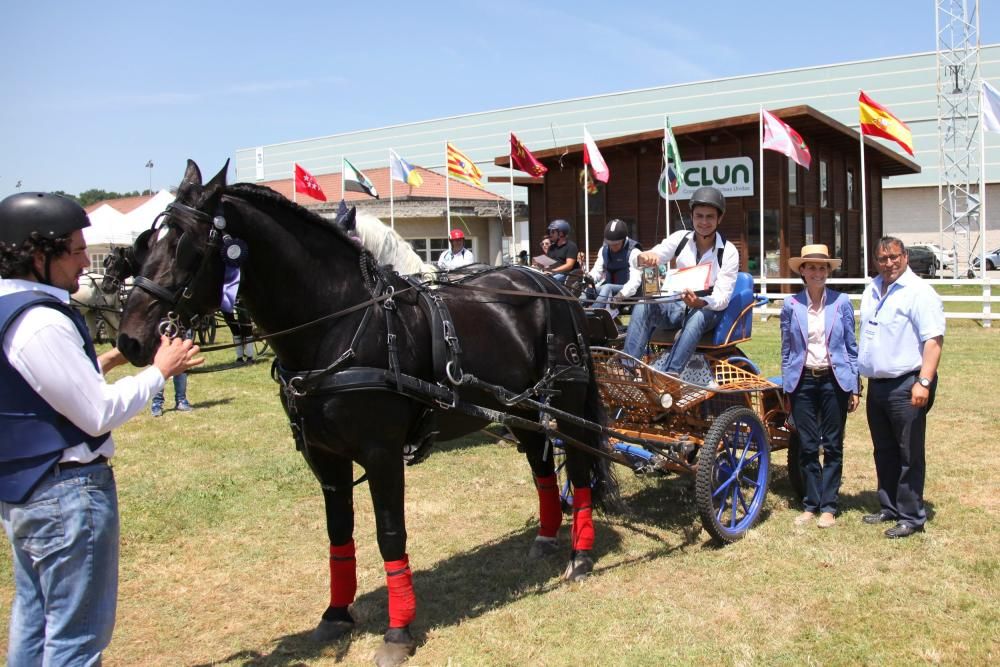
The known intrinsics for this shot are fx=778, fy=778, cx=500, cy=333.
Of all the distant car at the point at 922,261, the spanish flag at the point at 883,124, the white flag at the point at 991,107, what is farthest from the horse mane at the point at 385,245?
the distant car at the point at 922,261

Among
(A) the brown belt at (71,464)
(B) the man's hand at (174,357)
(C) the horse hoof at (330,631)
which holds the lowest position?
(C) the horse hoof at (330,631)

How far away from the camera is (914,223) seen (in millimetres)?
38562

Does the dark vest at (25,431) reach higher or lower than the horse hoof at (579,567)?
higher

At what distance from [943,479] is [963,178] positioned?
111 ft

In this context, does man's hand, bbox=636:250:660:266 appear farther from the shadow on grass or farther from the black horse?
the shadow on grass

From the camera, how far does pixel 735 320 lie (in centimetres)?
575

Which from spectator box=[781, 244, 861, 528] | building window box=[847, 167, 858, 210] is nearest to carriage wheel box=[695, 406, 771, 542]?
spectator box=[781, 244, 861, 528]

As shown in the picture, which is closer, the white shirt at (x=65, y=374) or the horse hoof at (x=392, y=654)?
the white shirt at (x=65, y=374)

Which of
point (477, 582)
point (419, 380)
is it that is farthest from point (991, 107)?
point (419, 380)

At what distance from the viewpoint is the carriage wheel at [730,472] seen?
511 cm

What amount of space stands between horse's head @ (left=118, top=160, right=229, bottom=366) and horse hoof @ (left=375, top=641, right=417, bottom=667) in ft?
6.12

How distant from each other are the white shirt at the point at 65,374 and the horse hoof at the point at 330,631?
2.00 meters

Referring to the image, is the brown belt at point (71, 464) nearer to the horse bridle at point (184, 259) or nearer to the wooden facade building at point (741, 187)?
the horse bridle at point (184, 259)

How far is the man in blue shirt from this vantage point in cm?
512
